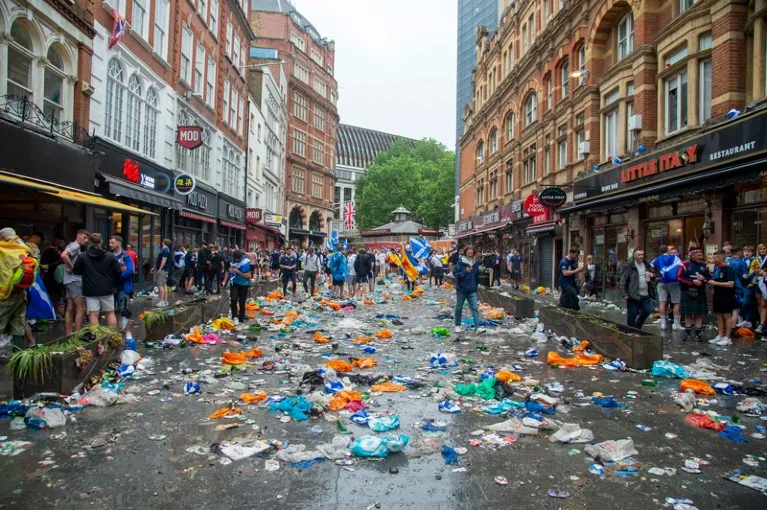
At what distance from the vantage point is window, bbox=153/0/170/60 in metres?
19.5

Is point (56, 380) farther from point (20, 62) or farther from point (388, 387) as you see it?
point (20, 62)

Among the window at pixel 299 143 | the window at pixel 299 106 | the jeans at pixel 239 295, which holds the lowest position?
the jeans at pixel 239 295

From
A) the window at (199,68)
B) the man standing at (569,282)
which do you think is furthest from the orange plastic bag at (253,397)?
the window at (199,68)

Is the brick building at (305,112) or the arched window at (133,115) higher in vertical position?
the brick building at (305,112)

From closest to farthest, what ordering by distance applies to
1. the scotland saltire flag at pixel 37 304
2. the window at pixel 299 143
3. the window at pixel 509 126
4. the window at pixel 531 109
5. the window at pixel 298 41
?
the scotland saltire flag at pixel 37 304, the window at pixel 531 109, the window at pixel 509 126, the window at pixel 298 41, the window at pixel 299 143

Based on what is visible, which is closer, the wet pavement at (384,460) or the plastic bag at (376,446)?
the wet pavement at (384,460)

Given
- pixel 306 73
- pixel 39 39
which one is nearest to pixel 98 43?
pixel 39 39

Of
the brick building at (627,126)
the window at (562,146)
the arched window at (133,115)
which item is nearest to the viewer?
the brick building at (627,126)

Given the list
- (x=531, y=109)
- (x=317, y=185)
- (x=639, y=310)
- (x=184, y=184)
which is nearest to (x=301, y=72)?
(x=317, y=185)

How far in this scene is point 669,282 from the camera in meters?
10.5

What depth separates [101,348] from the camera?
6.22m

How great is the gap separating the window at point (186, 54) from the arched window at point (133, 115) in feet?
13.6

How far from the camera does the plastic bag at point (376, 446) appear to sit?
4.14 m

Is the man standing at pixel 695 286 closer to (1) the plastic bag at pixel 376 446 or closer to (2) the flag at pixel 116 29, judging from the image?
(1) the plastic bag at pixel 376 446
